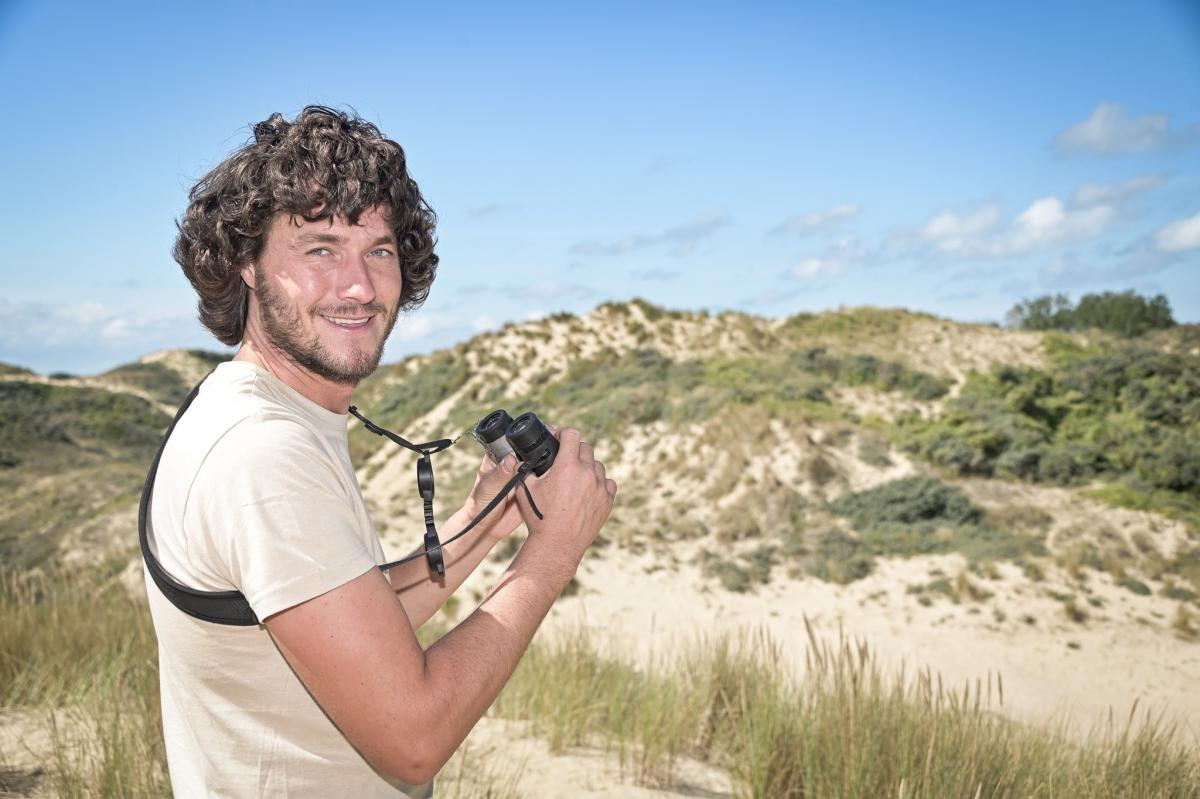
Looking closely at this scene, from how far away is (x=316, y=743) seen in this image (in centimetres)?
132

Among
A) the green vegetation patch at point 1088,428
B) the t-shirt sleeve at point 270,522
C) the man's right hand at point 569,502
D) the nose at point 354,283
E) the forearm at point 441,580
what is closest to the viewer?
the t-shirt sleeve at point 270,522

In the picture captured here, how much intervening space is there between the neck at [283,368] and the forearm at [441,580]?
406 millimetres

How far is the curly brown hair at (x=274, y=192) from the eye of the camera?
1632 millimetres

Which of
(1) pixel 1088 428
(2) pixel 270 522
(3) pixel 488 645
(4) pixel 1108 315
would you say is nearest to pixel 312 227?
(2) pixel 270 522

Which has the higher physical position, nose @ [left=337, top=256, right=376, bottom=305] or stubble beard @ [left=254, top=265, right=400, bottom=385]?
nose @ [left=337, top=256, right=376, bottom=305]

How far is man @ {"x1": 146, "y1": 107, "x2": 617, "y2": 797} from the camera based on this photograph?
1.14 meters

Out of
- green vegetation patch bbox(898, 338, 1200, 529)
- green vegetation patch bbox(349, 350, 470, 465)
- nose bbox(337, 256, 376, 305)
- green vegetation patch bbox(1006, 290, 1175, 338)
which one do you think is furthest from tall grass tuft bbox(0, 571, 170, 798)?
green vegetation patch bbox(1006, 290, 1175, 338)

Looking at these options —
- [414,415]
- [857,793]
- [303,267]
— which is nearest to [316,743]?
[303,267]

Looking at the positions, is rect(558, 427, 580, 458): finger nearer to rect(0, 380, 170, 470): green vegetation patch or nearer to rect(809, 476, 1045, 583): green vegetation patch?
rect(809, 476, 1045, 583): green vegetation patch

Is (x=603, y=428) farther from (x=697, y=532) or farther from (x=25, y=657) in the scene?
(x=25, y=657)

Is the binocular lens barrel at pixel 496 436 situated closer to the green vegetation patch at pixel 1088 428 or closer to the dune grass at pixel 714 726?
the dune grass at pixel 714 726

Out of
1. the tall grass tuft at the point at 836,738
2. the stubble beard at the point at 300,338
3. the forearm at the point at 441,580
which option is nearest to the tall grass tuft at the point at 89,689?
the forearm at the point at 441,580

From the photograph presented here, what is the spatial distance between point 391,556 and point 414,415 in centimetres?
1145

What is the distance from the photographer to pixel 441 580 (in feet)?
5.91
